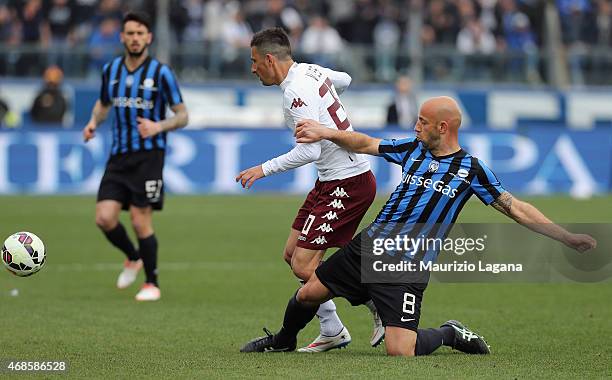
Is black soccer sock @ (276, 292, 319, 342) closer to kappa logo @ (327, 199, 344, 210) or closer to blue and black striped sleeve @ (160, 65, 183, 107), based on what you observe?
kappa logo @ (327, 199, 344, 210)

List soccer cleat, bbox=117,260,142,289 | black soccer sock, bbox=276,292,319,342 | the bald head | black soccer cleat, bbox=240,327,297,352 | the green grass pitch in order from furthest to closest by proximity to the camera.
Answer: soccer cleat, bbox=117,260,142,289 < black soccer cleat, bbox=240,327,297,352 < black soccer sock, bbox=276,292,319,342 < the bald head < the green grass pitch

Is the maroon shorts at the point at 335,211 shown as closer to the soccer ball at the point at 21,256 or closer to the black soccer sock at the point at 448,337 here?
the black soccer sock at the point at 448,337

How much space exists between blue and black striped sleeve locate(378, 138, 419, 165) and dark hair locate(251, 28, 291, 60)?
1.05 metres

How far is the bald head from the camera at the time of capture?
23.1 ft

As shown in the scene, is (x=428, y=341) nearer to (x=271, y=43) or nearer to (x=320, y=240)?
(x=320, y=240)

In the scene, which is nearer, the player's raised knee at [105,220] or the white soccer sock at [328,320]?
the white soccer sock at [328,320]

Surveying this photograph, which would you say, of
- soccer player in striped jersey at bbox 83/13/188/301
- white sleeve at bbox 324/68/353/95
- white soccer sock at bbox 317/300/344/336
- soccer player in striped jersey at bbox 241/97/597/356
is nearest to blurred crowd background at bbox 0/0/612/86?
soccer player in striped jersey at bbox 83/13/188/301

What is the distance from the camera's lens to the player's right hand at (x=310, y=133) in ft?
24.2

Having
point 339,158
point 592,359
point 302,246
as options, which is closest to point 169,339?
point 302,246

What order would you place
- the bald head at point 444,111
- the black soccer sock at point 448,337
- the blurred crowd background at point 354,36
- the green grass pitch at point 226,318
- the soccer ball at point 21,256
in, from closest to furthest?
the green grass pitch at point 226,318, the bald head at point 444,111, the black soccer sock at point 448,337, the soccer ball at point 21,256, the blurred crowd background at point 354,36

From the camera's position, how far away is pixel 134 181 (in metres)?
10.5

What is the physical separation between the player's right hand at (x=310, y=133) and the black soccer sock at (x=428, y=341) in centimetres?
134

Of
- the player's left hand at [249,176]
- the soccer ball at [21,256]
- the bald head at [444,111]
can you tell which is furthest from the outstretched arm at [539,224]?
the soccer ball at [21,256]

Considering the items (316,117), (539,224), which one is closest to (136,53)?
(316,117)
